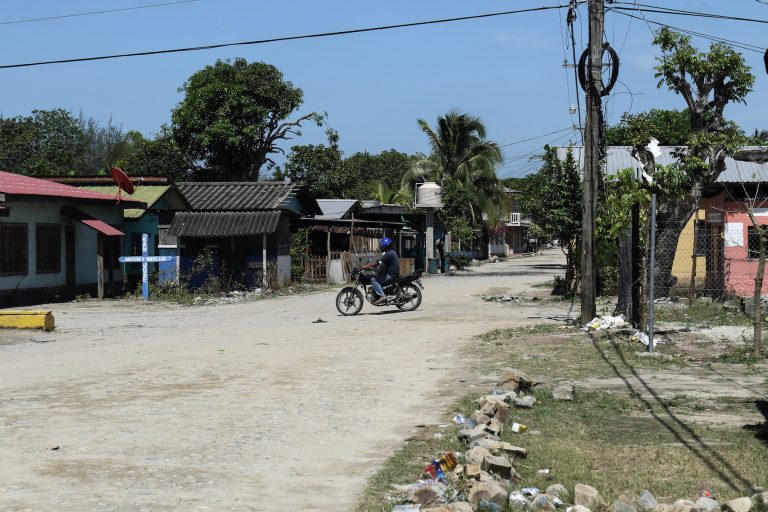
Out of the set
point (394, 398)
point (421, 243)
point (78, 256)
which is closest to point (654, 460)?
point (394, 398)

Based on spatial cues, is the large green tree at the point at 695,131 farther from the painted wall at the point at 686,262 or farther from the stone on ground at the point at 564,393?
the stone on ground at the point at 564,393

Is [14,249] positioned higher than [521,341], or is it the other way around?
[14,249]

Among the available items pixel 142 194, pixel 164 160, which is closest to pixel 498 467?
pixel 142 194

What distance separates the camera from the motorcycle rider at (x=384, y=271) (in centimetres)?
2261

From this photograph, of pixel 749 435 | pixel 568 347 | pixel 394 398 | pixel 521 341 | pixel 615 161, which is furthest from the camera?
pixel 615 161

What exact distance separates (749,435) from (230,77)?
4692cm

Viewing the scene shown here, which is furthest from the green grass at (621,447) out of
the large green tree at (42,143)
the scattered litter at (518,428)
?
the large green tree at (42,143)

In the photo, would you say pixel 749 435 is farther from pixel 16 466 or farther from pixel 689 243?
pixel 689 243

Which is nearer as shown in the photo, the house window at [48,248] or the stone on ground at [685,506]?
the stone on ground at [685,506]

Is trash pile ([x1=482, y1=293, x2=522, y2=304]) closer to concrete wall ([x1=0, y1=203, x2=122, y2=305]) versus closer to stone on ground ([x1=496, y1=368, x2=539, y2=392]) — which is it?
concrete wall ([x1=0, y1=203, x2=122, y2=305])

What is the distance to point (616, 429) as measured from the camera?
27.7 ft

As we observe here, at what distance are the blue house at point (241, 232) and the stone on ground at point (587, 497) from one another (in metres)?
26.7

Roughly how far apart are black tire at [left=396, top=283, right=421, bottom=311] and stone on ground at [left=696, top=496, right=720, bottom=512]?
56.8ft

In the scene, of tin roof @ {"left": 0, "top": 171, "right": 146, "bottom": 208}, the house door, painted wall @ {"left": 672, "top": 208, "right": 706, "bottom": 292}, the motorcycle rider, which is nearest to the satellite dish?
tin roof @ {"left": 0, "top": 171, "right": 146, "bottom": 208}
